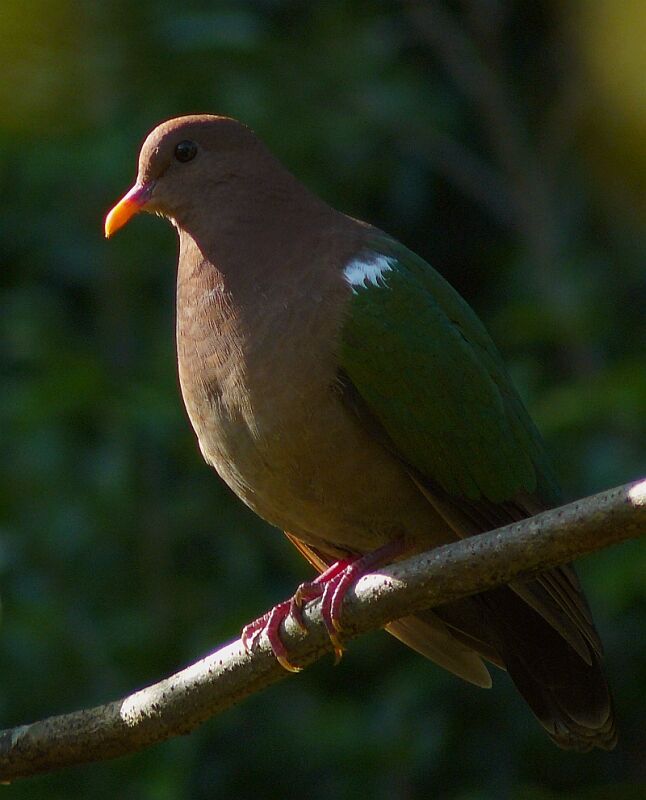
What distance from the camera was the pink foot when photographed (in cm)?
283

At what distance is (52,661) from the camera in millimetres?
4434

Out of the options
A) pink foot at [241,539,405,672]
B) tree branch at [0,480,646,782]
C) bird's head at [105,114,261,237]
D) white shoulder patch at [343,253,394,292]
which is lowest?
pink foot at [241,539,405,672]

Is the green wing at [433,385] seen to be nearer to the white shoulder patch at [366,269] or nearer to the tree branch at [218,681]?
the white shoulder patch at [366,269]

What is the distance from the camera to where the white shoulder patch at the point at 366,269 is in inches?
125

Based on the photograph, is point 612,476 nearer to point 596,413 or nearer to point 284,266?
point 596,413

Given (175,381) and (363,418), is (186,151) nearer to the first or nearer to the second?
(363,418)

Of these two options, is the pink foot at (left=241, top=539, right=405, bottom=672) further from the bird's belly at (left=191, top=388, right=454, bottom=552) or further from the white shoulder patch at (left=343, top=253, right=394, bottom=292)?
the white shoulder patch at (left=343, top=253, right=394, bottom=292)

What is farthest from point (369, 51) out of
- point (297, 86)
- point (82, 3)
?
point (82, 3)

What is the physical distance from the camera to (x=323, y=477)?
3.10 m

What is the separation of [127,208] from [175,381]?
50.8 inches

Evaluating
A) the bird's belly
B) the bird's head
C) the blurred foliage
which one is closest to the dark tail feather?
the bird's belly

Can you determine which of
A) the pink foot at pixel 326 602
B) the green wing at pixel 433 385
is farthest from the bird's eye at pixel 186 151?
the pink foot at pixel 326 602

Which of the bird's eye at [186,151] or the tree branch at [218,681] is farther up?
the bird's eye at [186,151]

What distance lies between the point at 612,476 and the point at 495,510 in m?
1.44
